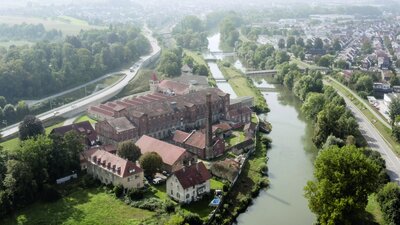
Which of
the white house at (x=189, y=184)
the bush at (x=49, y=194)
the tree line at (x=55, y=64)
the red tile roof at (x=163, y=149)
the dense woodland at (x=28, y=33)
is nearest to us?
the white house at (x=189, y=184)

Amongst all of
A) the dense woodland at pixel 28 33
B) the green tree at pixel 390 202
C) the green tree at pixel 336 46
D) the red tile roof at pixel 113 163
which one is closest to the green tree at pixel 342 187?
the green tree at pixel 390 202

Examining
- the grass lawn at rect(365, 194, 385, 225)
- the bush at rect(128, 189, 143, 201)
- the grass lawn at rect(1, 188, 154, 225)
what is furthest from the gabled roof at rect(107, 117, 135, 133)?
the grass lawn at rect(365, 194, 385, 225)

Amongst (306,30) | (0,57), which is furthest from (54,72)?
(306,30)

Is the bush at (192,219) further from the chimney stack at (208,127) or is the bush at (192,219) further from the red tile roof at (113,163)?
the chimney stack at (208,127)

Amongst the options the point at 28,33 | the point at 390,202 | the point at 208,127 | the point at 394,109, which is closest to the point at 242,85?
the point at 394,109

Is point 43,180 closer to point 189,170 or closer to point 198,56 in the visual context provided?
point 189,170

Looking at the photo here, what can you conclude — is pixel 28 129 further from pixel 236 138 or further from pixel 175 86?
pixel 175 86

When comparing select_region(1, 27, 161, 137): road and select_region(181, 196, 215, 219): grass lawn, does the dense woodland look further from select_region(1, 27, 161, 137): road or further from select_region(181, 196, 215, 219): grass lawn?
select_region(181, 196, 215, 219): grass lawn
